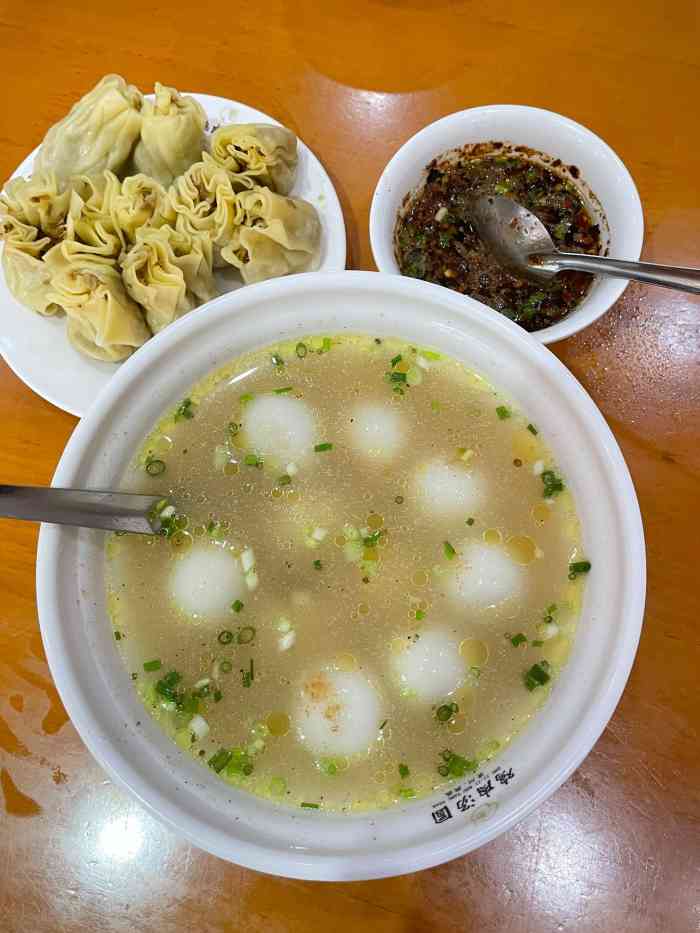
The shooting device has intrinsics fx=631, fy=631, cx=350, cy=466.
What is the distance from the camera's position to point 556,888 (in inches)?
52.4

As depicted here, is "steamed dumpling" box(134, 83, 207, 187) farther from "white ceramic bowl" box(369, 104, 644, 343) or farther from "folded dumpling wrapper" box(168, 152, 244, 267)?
"white ceramic bowl" box(369, 104, 644, 343)

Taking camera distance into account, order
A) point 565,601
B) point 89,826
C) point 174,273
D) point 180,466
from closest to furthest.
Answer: point 565,601, point 180,466, point 89,826, point 174,273

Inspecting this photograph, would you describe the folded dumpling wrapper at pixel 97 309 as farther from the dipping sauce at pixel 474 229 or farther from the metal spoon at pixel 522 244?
the metal spoon at pixel 522 244

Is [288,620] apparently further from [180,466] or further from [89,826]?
[89,826]

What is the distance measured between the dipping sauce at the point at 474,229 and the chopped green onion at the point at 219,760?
1126 mm

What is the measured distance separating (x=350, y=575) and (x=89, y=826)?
33.7 inches

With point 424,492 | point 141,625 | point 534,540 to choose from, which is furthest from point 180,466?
point 534,540

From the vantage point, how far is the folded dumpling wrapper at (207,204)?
5.21ft

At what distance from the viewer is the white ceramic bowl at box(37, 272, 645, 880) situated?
1.01 metres

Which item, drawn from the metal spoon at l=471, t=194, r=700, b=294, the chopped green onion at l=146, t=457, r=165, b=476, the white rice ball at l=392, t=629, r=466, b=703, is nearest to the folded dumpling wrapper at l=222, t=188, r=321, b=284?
the metal spoon at l=471, t=194, r=700, b=294

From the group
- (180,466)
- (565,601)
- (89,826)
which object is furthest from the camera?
(89,826)

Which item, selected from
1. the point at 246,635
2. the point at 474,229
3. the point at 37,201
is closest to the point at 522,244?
the point at 474,229

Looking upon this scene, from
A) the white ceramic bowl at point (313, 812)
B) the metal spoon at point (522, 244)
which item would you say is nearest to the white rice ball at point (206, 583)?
the white ceramic bowl at point (313, 812)

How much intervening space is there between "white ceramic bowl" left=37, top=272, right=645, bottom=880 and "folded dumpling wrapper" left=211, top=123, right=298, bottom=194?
1.83ft
